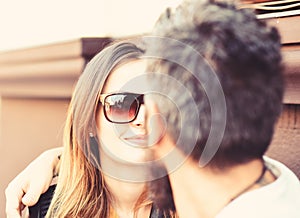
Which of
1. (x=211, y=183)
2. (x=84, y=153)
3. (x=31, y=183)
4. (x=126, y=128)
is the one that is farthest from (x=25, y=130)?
(x=211, y=183)

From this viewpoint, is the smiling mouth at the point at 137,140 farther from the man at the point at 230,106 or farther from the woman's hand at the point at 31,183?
the woman's hand at the point at 31,183

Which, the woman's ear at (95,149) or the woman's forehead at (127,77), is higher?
the woman's forehead at (127,77)

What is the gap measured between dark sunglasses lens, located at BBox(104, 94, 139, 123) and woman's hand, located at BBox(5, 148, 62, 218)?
0.25 meters

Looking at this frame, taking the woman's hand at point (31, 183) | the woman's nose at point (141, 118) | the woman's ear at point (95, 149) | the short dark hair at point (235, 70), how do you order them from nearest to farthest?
the short dark hair at point (235, 70), the woman's nose at point (141, 118), the woman's ear at point (95, 149), the woman's hand at point (31, 183)

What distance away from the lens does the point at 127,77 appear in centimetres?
90

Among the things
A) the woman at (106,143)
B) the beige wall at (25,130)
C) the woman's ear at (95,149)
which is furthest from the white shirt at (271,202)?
the beige wall at (25,130)

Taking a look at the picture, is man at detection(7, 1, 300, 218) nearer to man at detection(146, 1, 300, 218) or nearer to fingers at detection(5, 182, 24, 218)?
man at detection(146, 1, 300, 218)

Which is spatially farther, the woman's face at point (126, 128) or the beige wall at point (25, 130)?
the beige wall at point (25, 130)

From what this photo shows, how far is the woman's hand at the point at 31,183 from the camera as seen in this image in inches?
43.7

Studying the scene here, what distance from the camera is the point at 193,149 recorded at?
2.64 feet

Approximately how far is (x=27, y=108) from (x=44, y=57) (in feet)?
0.43

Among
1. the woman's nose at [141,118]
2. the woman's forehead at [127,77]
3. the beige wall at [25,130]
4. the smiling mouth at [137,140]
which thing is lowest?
the beige wall at [25,130]

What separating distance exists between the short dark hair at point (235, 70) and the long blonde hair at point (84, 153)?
16 cm

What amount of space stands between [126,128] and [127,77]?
0.27ft
